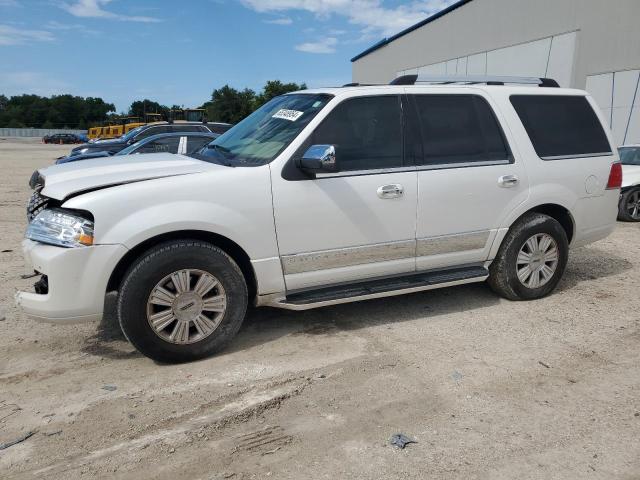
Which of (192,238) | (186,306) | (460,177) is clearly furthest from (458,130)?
(186,306)

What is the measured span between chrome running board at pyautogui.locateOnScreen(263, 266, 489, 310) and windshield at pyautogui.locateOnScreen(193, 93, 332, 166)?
1.08 metres

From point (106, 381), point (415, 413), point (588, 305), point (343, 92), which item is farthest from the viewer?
point (588, 305)

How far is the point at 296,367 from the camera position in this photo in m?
3.67

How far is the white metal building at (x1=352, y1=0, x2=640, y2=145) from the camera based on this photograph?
15.2 meters

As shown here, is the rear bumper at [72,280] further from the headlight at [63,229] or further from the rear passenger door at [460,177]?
the rear passenger door at [460,177]

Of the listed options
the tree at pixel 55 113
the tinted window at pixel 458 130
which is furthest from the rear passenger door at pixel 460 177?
the tree at pixel 55 113

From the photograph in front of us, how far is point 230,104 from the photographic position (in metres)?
84.1

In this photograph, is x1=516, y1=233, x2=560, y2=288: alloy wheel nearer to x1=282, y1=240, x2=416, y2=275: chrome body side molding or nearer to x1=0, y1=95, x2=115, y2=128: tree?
x1=282, y1=240, x2=416, y2=275: chrome body side molding

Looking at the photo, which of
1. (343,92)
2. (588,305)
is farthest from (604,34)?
(343,92)

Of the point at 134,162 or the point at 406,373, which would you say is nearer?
the point at 406,373

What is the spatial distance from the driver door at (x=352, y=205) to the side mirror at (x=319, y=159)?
0.12m

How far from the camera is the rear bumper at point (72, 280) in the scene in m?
3.33

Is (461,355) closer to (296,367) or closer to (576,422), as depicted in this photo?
(576,422)

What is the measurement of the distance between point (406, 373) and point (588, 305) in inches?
95.6
